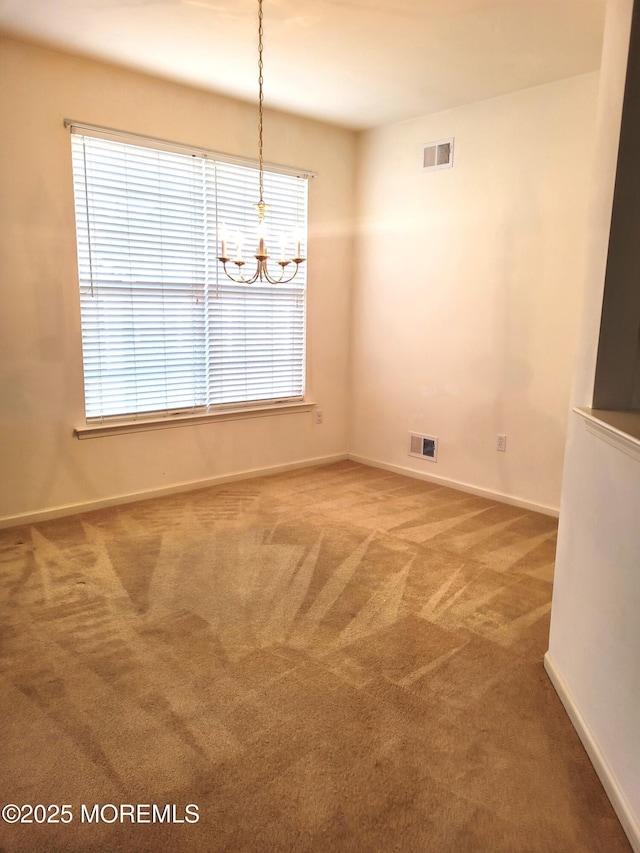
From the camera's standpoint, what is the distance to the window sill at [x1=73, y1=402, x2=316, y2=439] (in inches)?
158

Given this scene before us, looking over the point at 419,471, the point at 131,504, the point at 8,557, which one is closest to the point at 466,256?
the point at 419,471

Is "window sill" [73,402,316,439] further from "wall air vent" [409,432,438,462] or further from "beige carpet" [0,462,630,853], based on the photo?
"wall air vent" [409,432,438,462]

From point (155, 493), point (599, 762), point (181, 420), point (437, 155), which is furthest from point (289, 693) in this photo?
point (437, 155)

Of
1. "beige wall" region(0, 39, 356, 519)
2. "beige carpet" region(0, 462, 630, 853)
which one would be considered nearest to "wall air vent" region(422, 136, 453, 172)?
"beige wall" region(0, 39, 356, 519)

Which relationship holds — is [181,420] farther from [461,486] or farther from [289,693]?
[289,693]

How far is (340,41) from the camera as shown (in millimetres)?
3240

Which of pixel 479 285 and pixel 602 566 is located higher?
pixel 479 285

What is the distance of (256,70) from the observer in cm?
370

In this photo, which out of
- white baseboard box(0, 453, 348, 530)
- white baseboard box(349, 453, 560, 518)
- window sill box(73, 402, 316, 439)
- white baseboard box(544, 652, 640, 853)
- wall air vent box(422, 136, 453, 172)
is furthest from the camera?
wall air vent box(422, 136, 453, 172)

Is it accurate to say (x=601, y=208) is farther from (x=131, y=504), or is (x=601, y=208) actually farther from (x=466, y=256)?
(x=131, y=504)

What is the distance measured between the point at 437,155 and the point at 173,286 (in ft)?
7.22

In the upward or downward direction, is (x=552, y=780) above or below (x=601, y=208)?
below

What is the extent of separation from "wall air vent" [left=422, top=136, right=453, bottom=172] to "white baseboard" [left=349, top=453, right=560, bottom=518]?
93.5 inches

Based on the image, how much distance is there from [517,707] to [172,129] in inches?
156
